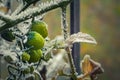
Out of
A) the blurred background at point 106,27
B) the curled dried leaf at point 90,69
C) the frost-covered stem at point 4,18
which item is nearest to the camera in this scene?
→ the frost-covered stem at point 4,18

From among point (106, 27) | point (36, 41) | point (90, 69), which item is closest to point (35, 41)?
point (36, 41)

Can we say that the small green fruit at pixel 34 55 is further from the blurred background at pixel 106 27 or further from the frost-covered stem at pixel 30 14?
the blurred background at pixel 106 27

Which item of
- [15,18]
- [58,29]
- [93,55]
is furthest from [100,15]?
[15,18]

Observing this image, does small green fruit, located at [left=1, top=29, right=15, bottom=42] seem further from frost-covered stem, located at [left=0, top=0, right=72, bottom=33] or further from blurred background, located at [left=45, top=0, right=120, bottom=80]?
blurred background, located at [left=45, top=0, right=120, bottom=80]

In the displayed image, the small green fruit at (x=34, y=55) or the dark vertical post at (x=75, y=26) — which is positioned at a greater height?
the dark vertical post at (x=75, y=26)

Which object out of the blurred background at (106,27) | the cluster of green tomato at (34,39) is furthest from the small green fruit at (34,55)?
the blurred background at (106,27)

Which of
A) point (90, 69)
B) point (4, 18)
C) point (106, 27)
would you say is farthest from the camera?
point (106, 27)

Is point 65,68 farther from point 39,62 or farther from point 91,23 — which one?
point 91,23

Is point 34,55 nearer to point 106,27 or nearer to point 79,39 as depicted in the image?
point 79,39
